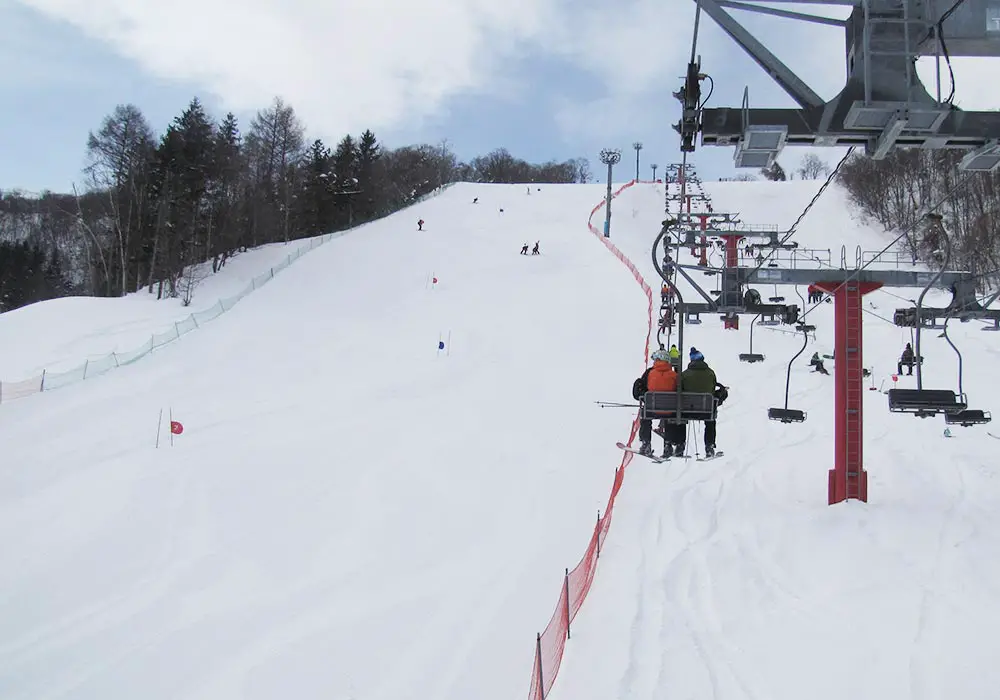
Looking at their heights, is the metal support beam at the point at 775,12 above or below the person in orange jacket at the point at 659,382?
above

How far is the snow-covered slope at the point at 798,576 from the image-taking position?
7320mm

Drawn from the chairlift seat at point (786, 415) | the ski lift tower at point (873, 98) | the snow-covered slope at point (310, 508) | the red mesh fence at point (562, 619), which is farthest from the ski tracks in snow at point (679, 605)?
the ski lift tower at point (873, 98)

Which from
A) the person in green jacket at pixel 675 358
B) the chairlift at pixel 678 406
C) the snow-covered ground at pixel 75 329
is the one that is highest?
the snow-covered ground at pixel 75 329

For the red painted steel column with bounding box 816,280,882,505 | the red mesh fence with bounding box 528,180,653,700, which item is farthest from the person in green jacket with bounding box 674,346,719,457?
the red painted steel column with bounding box 816,280,882,505

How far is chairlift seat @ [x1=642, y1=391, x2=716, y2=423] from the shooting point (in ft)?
33.4

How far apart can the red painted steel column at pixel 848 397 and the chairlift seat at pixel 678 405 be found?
14.1ft

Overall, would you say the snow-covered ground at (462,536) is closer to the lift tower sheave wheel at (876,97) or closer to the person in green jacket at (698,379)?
the person in green jacket at (698,379)

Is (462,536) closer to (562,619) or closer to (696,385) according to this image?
(562,619)

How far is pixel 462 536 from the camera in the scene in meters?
13.1

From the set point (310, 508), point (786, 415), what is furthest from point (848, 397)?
point (310, 508)

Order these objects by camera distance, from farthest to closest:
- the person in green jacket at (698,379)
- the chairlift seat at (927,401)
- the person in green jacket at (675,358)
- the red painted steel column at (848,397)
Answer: the red painted steel column at (848,397) → the person in green jacket at (675,358) → the person in green jacket at (698,379) → the chairlift seat at (927,401)

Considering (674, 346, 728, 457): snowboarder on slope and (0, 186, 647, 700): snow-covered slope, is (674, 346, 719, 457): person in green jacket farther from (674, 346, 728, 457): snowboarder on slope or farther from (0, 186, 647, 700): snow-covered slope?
(0, 186, 647, 700): snow-covered slope

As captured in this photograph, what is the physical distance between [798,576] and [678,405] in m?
2.76

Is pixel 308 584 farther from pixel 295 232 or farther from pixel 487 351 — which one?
pixel 295 232
